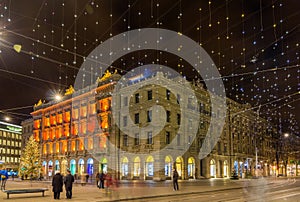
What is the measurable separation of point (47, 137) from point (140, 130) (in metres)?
27.2

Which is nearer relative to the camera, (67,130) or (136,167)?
(136,167)

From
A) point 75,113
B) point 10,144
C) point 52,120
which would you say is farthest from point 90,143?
point 10,144

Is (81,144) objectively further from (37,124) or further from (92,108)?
(37,124)

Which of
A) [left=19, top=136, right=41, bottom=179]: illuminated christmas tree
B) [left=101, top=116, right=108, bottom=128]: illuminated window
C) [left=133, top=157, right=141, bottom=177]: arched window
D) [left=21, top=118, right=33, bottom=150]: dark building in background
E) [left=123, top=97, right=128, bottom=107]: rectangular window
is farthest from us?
[left=21, top=118, right=33, bottom=150]: dark building in background

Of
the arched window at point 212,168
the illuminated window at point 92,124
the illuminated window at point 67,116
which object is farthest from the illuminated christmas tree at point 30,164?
the arched window at point 212,168

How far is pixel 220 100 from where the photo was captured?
62688 millimetres

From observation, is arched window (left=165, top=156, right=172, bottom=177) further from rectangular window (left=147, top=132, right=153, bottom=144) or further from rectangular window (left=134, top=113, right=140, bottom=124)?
rectangular window (left=134, top=113, right=140, bottom=124)

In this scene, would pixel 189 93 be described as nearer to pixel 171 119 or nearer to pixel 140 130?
pixel 171 119

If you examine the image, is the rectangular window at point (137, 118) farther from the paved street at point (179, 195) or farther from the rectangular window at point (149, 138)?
the paved street at point (179, 195)

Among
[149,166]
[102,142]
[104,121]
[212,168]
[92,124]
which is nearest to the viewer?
[149,166]

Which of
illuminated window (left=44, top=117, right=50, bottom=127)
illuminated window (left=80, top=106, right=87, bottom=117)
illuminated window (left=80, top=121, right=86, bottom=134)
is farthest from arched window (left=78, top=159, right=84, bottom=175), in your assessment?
illuminated window (left=44, top=117, right=50, bottom=127)

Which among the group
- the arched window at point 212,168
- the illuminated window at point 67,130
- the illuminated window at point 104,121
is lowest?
the arched window at point 212,168

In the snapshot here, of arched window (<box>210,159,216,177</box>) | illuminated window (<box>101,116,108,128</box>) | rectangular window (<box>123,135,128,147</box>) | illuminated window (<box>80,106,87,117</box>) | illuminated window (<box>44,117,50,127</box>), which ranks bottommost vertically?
arched window (<box>210,159,216,177</box>)

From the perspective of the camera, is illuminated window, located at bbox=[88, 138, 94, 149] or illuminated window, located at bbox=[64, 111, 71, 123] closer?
illuminated window, located at bbox=[88, 138, 94, 149]
